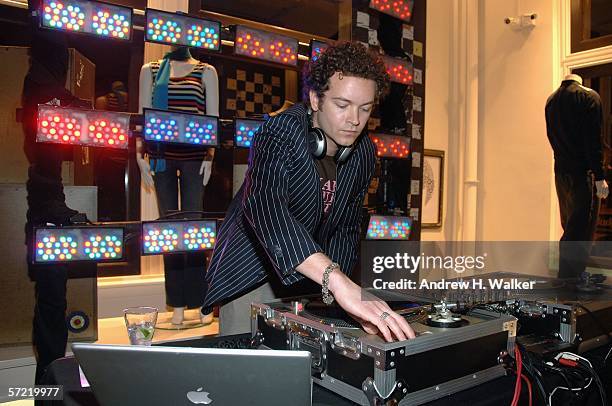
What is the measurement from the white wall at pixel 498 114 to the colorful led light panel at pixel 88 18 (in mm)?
3413

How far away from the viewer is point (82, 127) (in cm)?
222

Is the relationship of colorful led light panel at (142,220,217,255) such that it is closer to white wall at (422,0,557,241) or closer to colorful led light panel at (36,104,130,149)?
colorful led light panel at (36,104,130,149)

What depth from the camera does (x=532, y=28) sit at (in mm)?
5070

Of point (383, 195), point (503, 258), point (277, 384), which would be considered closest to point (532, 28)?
point (383, 195)

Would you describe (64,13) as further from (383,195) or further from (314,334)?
(383,195)

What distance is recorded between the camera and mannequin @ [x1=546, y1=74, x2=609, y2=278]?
3.91 meters

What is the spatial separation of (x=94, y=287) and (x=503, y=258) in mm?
2096

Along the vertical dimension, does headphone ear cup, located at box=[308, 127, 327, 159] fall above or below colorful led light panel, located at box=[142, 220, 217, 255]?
above

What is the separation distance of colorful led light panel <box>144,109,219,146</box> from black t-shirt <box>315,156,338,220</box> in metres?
1.26

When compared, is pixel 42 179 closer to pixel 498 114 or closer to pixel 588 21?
pixel 498 114

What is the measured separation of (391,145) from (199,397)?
273cm

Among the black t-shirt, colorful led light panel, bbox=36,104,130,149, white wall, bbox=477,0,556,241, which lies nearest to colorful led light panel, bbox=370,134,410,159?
colorful led light panel, bbox=36,104,130,149

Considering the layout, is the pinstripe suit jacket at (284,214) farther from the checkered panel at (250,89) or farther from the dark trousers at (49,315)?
the checkered panel at (250,89)

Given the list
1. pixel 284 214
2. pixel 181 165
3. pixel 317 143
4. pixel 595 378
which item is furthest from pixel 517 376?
pixel 181 165
